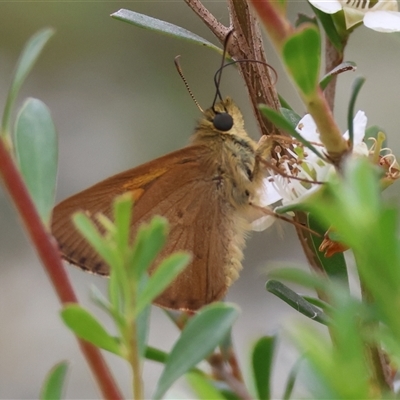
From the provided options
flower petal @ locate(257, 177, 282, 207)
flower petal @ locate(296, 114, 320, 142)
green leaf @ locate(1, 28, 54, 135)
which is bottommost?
flower petal @ locate(257, 177, 282, 207)

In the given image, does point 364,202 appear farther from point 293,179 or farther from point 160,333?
point 160,333

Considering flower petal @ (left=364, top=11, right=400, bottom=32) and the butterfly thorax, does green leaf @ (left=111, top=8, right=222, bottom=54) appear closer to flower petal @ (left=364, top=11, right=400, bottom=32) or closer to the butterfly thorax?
flower petal @ (left=364, top=11, right=400, bottom=32)

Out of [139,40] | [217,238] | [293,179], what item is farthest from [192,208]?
[139,40]

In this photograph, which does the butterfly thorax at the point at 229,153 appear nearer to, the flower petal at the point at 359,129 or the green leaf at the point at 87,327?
the flower petal at the point at 359,129

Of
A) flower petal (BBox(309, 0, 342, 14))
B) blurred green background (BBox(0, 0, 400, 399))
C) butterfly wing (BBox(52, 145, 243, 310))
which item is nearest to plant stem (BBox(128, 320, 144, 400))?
flower petal (BBox(309, 0, 342, 14))

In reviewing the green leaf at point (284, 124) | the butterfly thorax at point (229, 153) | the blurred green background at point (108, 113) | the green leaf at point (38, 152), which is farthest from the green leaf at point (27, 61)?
the blurred green background at point (108, 113)

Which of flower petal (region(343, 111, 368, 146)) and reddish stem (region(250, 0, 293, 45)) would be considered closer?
reddish stem (region(250, 0, 293, 45))

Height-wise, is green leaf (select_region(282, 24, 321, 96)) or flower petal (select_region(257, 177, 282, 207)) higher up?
green leaf (select_region(282, 24, 321, 96))
